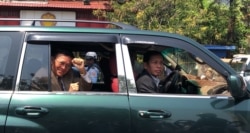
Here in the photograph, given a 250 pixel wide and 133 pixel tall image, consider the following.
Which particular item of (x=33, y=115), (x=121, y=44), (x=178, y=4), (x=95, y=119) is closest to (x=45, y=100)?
(x=33, y=115)

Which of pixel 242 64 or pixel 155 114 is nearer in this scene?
pixel 155 114

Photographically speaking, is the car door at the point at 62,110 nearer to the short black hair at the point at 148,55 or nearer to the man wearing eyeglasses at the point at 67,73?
the man wearing eyeglasses at the point at 67,73

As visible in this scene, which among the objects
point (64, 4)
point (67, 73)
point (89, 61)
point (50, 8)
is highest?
point (64, 4)

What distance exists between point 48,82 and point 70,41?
39 cm

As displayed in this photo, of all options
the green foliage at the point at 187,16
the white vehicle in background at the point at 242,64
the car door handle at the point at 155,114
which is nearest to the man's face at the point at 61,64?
the car door handle at the point at 155,114

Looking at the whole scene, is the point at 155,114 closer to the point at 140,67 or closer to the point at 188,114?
the point at 188,114

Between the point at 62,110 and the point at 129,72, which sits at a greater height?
the point at 129,72

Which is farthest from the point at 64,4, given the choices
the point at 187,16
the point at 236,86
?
the point at 236,86

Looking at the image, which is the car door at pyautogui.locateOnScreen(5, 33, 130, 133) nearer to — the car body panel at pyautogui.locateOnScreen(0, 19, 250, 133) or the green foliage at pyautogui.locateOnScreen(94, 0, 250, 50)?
the car body panel at pyautogui.locateOnScreen(0, 19, 250, 133)

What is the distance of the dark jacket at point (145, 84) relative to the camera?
3861mm

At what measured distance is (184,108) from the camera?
3.72 m

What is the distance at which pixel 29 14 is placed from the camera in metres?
20.1

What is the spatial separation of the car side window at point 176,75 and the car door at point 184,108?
0.06 metres

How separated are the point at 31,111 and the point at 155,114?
0.99 meters
